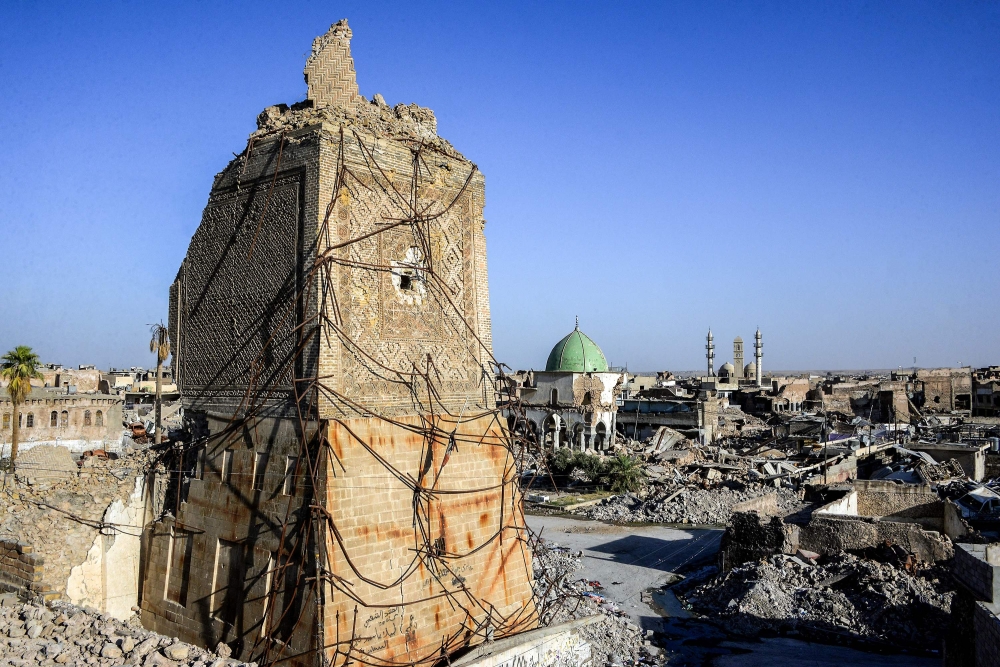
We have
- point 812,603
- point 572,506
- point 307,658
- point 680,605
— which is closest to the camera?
point 307,658

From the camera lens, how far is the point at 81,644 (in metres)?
6.93

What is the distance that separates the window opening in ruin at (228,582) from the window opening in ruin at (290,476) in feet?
3.04

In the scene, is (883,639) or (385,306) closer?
(385,306)

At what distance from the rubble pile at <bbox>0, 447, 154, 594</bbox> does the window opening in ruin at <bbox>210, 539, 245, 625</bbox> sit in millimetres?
2035

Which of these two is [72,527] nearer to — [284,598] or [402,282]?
[284,598]

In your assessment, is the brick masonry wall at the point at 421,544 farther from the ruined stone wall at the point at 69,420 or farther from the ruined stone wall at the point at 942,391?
the ruined stone wall at the point at 942,391

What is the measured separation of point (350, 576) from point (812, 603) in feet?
35.8

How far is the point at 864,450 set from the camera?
32344 mm

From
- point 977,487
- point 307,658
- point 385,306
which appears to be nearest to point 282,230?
point 385,306

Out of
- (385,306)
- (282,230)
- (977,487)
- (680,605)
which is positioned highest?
(282,230)

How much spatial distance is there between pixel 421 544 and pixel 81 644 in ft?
10.6

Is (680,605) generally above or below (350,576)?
below

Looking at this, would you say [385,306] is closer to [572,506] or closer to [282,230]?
[282,230]

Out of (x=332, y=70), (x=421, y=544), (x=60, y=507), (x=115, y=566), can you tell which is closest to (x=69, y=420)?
(x=60, y=507)
